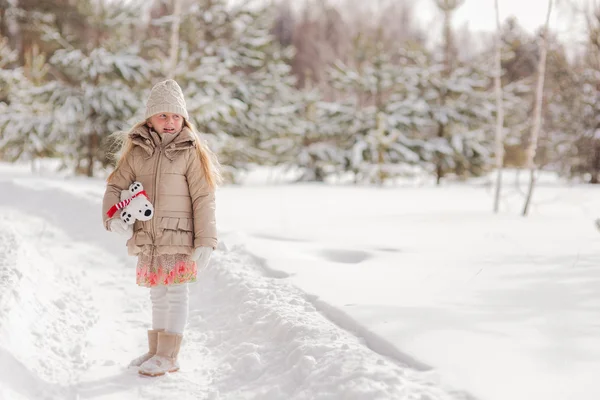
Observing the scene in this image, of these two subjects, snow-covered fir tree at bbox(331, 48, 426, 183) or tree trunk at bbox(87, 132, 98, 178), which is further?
snow-covered fir tree at bbox(331, 48, 426, 183)

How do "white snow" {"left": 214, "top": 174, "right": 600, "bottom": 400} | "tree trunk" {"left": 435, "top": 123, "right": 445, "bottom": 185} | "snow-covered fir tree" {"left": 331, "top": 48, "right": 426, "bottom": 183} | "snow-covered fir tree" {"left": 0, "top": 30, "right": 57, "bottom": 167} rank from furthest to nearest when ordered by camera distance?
1. "tree trunk" {"left": 435, "top": 123, "right": 445, "bottom": 185}
2. "snow-covered fir tree" {"left": 331, "top": 48, "right": 426, "bottom": 183}
3. "snow-covered fir tree" {"left": 0, "top": 30, "right": 57, "bottom": 167}
4. "white snow" {"left": 214, "top": 174, "right": 600, "bottom": 400}

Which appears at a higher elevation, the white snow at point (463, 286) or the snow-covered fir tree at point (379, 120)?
the snow-covered fir tree at point (379, 120)

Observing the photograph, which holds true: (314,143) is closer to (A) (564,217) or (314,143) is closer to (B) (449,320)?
(A) (564,217)

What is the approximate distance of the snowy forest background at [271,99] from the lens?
13930 millimetres

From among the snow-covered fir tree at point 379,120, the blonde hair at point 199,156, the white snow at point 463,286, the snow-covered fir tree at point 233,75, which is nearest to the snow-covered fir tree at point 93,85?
the snow-covered fir tree at point 233,75

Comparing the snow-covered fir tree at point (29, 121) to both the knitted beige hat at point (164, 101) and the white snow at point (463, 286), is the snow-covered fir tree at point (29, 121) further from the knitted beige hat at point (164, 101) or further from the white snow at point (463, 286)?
the knitted beige hat at point (164, 101)

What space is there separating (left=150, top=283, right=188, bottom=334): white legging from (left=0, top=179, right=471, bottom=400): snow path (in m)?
0.32

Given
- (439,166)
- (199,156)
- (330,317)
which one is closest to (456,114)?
(439,166)

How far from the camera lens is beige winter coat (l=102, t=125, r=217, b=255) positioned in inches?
126

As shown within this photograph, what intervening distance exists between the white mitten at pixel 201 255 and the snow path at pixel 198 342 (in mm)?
679

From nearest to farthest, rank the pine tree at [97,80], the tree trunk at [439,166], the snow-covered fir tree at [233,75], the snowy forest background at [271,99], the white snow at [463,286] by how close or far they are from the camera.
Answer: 1. the white snow at [463,286]
2. the pine tree at [97,80]
3. the snowy forest background at [271,99]
4. the snow-covered fir tree at [233,75]
5. the tree trunk at [439,166]

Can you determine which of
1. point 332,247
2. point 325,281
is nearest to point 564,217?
point 332,247

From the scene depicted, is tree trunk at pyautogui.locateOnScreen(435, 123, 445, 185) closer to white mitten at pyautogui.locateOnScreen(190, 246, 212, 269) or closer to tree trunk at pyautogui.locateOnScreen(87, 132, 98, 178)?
tree trunk at pyautogui.locateOnScreen(87, 132, 98, 178)

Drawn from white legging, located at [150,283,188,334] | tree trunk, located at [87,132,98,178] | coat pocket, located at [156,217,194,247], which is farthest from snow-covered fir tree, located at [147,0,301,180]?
coat pocket, located at [156,217,194,247]
